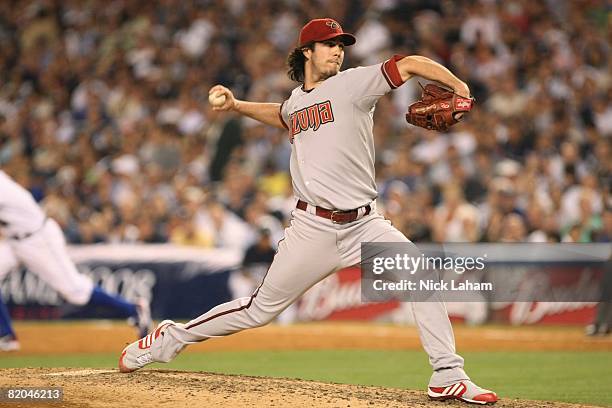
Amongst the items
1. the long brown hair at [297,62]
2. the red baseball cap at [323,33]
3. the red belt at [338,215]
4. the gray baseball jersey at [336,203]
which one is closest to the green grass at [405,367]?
the gray baseball jersey at [336,203]

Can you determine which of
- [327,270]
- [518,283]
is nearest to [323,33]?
[327,270]

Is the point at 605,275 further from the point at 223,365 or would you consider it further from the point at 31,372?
the point at 31,372

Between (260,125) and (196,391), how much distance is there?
33.8 feet

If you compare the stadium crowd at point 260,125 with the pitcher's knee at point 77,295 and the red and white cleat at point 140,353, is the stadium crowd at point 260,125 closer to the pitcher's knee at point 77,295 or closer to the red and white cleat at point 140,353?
the pitcher's knee at point 77,295

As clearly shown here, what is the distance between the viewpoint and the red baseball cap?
590cm

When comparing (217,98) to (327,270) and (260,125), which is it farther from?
(260,125)

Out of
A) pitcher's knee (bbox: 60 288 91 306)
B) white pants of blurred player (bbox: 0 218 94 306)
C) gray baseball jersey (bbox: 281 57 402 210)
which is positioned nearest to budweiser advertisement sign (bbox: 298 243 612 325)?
pitcher's knee (bbox: 60 288 91 306)

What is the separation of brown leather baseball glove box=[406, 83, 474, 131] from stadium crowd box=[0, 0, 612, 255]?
20.1ft

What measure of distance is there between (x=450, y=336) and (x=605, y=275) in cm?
675

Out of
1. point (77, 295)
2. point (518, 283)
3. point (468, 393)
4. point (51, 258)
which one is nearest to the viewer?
point (468, 393)

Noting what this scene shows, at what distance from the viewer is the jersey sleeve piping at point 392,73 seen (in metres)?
5.54

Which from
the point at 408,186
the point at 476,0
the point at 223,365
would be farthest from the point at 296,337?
the point at 476,0

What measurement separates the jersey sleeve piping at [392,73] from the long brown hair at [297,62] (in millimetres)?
638

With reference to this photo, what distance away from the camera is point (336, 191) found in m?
5.82
